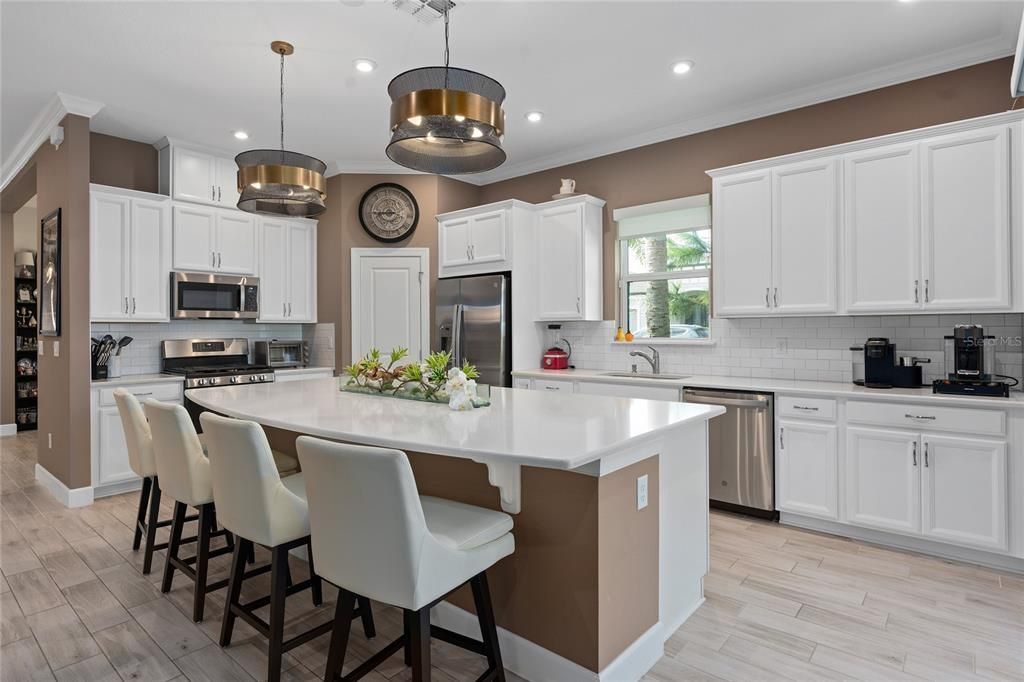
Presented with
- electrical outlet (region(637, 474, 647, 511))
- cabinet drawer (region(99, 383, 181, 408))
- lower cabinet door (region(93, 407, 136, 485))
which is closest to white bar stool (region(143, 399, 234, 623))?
electrical outlet (region(637, 474, 647, 511))

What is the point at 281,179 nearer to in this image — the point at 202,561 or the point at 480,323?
the point at 202,561

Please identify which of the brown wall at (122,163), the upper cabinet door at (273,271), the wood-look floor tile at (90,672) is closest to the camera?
the wood-look floor tile at (90,672)

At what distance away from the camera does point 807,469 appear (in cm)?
346

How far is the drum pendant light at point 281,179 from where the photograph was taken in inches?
115

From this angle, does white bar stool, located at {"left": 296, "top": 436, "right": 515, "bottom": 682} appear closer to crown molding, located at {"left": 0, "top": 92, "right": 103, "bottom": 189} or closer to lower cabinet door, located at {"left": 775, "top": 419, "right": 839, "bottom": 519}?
lower cabinet door, located at {"left": 775, "top": 419, "right": 839, "bottom": 519}

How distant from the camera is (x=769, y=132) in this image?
165 inches

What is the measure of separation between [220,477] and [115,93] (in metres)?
3.39

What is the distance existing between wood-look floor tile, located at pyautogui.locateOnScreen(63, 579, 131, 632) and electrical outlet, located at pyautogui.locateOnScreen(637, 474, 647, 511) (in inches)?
89.8

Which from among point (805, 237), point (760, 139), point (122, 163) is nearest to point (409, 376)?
point (805, 237)

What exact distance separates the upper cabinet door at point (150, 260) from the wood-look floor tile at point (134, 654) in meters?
3.03

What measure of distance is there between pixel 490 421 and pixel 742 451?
2.26 m

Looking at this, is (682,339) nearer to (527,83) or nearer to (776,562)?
(776,562)

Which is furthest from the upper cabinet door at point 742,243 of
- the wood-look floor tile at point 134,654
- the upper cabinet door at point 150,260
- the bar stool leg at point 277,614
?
the upper cabinet door at point 150,260

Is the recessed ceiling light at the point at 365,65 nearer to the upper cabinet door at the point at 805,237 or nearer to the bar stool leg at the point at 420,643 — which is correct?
the upper cabinet door at the point at 805,237
